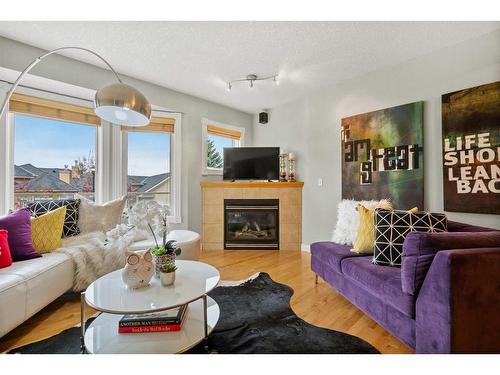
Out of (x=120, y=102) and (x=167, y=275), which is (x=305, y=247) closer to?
(x=167, y=275)

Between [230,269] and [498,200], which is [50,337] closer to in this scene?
[230,269]

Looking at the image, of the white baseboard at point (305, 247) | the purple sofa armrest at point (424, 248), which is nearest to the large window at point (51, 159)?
the white baseboard at point (305, 247)

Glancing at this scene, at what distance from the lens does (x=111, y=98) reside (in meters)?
1.50

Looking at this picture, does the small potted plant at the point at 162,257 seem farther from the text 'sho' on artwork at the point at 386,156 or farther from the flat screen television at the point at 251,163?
the flat screen television at the point at 251,163

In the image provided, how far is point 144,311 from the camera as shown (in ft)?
3.82

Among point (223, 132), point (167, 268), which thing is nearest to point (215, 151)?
point (223, 132)

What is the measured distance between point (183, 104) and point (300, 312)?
3.17 metres

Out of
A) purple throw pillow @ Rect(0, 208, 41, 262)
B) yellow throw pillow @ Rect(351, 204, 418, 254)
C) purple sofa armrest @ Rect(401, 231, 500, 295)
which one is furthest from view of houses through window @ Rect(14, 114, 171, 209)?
purple sofa armrest @ Rect(401, 231, 500, 295)

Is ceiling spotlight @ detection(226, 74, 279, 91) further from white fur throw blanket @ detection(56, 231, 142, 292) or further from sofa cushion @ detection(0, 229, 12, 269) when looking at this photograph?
sofa cushion @ detection(0, 229, 12, 269)

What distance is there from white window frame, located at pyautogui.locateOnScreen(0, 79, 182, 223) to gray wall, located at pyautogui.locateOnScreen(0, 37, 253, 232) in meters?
0.10

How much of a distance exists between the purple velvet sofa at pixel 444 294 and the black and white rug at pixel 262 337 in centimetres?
29
